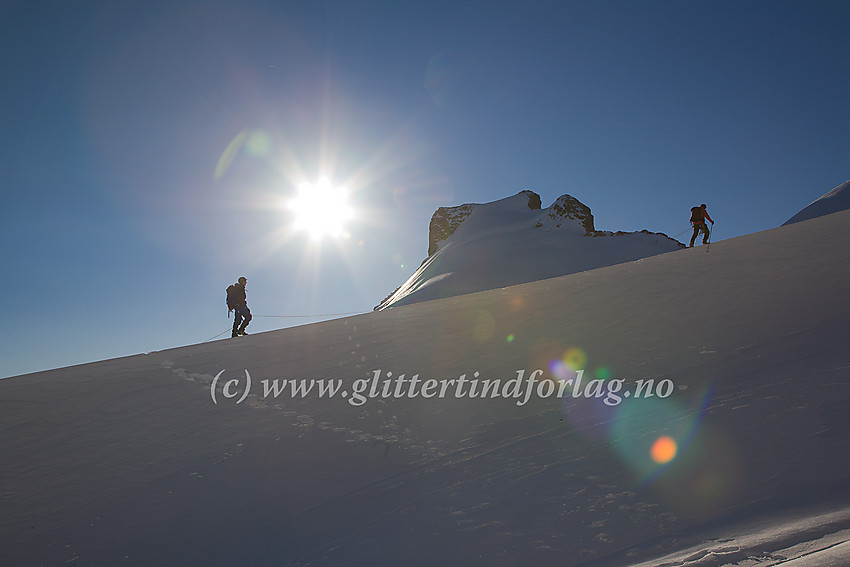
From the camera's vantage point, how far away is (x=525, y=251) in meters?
40.7

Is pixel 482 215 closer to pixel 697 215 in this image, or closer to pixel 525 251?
pixel 525 251

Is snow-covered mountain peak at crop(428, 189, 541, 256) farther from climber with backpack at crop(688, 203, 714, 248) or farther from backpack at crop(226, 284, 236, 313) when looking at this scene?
backpack at crop(226, 284, 236, 313)

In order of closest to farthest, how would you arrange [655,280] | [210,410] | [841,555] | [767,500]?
[841,555] → [767,500] → [210,410] → [655,280]

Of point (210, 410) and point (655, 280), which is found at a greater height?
point (655, 280)

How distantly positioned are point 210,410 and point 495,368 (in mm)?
4326

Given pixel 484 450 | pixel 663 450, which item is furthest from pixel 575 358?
pixel 663 450

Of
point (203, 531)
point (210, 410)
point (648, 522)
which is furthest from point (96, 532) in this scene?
point (648, 522)

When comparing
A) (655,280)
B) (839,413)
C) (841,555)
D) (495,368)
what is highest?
(655,280)

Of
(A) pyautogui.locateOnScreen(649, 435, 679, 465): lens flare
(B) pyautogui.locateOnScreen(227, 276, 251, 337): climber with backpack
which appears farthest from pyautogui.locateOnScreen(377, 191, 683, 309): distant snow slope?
(A) pyautogui.locateOnScreen(649, 435, 679, 465): lens flare

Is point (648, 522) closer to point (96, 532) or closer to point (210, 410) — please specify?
point (96, 532)

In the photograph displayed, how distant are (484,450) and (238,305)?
38.9ft

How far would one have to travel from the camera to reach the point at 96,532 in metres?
4.39

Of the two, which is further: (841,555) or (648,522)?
(648,522)

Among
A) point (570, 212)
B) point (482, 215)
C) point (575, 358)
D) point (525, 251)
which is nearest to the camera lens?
point (575, 358)
